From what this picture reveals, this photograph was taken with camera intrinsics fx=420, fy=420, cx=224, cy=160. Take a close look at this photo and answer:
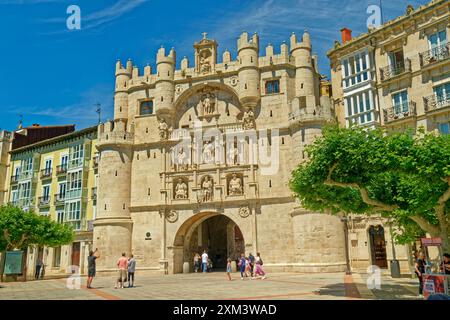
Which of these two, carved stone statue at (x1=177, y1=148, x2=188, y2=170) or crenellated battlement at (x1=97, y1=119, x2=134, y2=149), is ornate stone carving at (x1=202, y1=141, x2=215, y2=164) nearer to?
carved stone statue at (x1=177, y1=148, x2=188, y2=170)

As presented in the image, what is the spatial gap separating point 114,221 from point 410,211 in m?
26.5

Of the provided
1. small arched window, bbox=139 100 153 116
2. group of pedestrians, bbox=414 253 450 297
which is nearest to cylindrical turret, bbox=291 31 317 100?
small arched window, bbox=139 100 153 116

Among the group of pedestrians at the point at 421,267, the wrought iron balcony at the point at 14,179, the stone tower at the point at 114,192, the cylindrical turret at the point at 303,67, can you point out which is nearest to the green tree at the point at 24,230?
the stone tower at the point at 114,192

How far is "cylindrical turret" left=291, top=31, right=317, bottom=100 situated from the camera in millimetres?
36031

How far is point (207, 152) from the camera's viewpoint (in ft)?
121

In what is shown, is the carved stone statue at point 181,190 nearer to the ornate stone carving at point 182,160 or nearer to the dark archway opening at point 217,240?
the ornate stone carving at point 182,160

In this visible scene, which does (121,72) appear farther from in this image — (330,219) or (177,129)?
(330,219)

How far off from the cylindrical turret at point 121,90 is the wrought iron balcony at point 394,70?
2298 cm

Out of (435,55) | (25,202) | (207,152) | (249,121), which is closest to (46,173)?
(25,202)

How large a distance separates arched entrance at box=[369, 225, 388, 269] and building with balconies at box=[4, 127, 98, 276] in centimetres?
2698

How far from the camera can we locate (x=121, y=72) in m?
40.8

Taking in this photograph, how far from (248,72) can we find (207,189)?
35.0 ft
